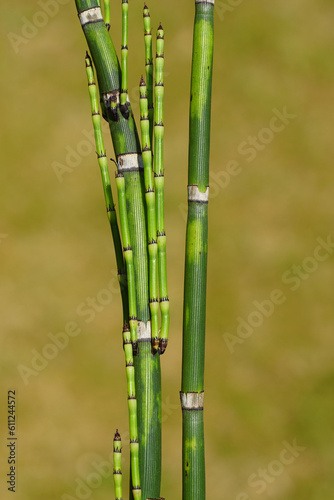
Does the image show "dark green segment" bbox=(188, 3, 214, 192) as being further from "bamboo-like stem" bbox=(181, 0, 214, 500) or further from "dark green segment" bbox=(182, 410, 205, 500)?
"dark green segment" bbox=(182, 410, 205, 500)

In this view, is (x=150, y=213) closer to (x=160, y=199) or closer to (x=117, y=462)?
(x=160, y=199)

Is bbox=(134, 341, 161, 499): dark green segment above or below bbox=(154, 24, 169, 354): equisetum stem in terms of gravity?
below

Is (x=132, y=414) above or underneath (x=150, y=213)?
underneath

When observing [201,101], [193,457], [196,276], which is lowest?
[193,457]

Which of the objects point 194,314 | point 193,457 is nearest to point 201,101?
point 194,314

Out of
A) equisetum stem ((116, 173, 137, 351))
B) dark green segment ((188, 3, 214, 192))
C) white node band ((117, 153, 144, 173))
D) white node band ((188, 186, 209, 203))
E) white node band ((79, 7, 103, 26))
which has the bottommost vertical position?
equisetum stem ((116, 173, 137, 351))

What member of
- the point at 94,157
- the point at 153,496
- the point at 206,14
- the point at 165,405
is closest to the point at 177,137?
the point at 94,157

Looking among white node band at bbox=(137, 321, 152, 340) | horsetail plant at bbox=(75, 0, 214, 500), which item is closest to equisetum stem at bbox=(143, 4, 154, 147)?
horsetail plant at bbox=(75, 0, 214, 500)

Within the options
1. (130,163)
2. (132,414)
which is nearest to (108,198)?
(130,163)
